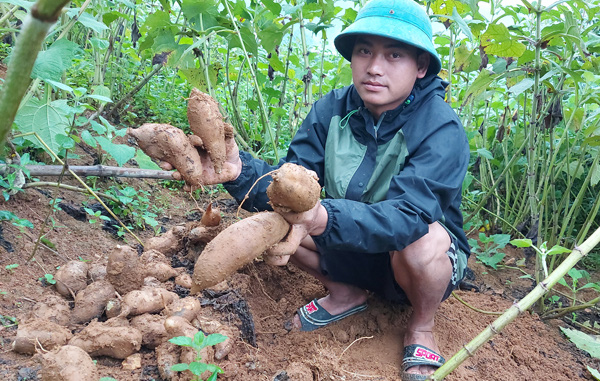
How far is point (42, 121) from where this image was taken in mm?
1761

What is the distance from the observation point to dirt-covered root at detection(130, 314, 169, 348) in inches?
60.9

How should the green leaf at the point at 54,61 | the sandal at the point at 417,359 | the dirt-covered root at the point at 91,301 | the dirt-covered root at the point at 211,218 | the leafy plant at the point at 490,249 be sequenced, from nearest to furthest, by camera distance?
the green leaf at the point at 54,61 → the dirt-covered root at the point at 91,301 → the sandal at the point at 417,359 → the dirt-covered root at the point at 211,218 → the leafy plant at the point at 490,249

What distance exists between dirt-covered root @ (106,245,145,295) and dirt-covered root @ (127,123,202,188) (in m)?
0.37

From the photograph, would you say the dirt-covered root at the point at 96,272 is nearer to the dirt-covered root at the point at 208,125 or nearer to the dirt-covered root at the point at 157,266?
the dirt-covered root at the point at 157,266

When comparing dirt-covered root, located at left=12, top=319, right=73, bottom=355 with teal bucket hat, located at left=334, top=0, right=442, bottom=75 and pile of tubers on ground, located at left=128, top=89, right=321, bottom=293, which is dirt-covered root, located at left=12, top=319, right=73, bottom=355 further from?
teal bucket hat, located at left=334, top=0, right=442, bottom=75

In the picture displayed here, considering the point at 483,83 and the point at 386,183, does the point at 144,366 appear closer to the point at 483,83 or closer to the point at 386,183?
the point at 386,183

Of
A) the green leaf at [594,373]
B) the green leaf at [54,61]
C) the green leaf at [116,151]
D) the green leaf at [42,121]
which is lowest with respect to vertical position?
the green leaf at [594,373]

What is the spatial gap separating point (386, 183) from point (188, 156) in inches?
31.3

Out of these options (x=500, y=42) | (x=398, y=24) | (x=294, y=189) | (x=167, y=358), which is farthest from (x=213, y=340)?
(x=500, y=42)

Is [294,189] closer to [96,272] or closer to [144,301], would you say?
[144,301]

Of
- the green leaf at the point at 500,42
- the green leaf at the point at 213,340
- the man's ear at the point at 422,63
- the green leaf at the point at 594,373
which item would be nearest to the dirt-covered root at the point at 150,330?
the green leaf at the point at 213,340

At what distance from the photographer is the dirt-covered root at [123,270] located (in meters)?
1.68

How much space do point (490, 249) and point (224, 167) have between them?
5.93ft

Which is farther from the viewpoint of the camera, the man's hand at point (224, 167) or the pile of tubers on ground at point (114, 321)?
the man's hand at point (224, 167)
